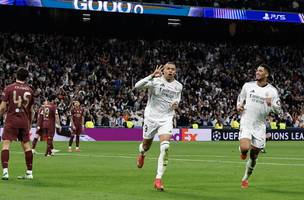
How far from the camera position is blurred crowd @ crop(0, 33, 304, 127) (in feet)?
161

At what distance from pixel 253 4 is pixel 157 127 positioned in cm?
4434

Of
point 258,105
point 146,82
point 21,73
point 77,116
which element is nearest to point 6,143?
point 21,73

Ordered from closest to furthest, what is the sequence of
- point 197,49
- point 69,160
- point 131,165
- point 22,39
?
point 131,165, point 69,160, point 22,39, point 197,49

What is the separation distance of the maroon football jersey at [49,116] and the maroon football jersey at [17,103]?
12626mm

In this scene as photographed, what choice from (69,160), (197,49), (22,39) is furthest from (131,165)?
(197,49)

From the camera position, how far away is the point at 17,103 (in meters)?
16.8

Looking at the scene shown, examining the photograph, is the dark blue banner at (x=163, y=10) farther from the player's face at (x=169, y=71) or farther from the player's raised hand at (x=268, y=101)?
the player's raised hand at (x=268, y=101)

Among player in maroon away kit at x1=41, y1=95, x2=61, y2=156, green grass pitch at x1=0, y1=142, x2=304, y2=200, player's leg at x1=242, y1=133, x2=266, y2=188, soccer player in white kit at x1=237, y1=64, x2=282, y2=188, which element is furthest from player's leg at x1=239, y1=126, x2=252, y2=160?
player in maroon away kit at x1=41, y1=95, x2=61, y2=156

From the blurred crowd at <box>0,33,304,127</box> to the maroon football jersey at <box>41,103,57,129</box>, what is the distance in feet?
52.9

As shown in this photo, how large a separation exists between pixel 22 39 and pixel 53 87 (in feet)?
21.1

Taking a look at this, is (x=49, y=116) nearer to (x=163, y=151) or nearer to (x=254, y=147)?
(x=254, y=147)

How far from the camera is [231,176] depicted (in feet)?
63.3

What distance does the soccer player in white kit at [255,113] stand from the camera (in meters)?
16.2

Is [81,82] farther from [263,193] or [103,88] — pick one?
[263,193]
